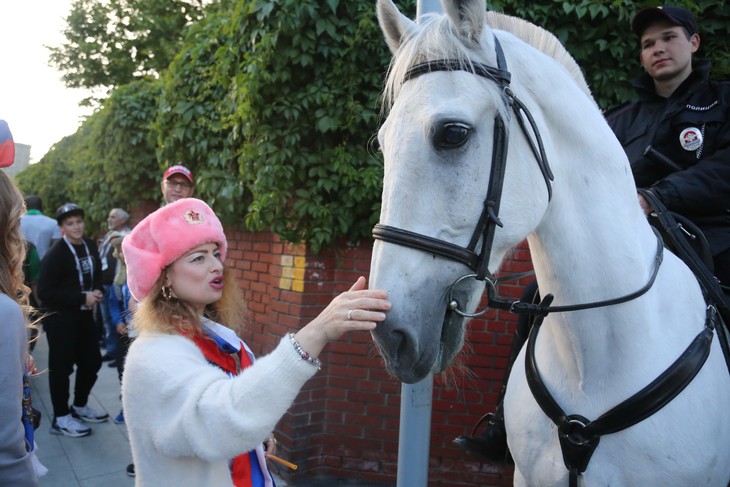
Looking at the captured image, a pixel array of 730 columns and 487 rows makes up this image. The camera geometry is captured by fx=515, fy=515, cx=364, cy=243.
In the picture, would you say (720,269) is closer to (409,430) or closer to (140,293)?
(409,430)

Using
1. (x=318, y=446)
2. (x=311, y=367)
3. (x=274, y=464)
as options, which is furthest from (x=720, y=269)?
(x=274, y=464)

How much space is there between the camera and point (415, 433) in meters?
2.66

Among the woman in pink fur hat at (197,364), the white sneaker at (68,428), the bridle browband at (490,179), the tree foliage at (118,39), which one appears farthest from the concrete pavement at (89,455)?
the tree foliage at (118,39)

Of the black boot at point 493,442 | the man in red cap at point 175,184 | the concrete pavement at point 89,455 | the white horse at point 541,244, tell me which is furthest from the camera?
the man in red cap at point 175,184

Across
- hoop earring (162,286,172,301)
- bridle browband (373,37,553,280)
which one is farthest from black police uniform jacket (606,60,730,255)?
hoop earring (162,286,172,301)

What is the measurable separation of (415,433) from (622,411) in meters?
1.19

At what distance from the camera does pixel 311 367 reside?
57.4 inches

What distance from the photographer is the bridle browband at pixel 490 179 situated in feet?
4.76

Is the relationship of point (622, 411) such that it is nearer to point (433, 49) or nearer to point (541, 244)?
point (541, 244)

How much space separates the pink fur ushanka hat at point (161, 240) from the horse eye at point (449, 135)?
864 mm

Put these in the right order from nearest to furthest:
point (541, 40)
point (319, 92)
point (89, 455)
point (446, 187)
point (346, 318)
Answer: point (346, 318)
point (446, 187)
point (541, 40)
point (319, 92)
point (89, 455)

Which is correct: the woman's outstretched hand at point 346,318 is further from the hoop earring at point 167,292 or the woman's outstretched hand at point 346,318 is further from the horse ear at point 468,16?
→ the horse ear at point 468,16

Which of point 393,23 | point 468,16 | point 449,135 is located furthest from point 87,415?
point 468,16

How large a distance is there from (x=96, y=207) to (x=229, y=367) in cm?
819
